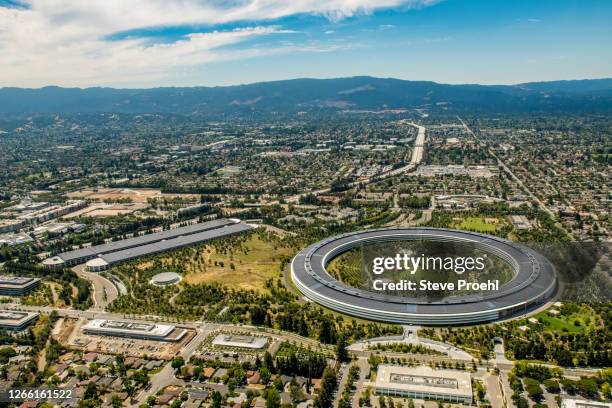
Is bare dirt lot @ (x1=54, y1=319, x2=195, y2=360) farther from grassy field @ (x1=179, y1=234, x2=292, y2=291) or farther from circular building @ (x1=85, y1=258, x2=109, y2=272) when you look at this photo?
circular building @ (x1=85, y1=258, x2=109, y2=272)

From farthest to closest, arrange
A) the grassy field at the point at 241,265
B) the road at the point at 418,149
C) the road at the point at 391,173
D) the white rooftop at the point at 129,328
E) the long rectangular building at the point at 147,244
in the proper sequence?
1. the road at the point at 418,149
2. the road at the point at 391,173
3. the long rectangular building at the point at 147,244
4. the grassy field at the point at 241,265
5. the white rooftop at the point at 129,328

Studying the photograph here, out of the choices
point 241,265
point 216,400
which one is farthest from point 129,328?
point 241,265

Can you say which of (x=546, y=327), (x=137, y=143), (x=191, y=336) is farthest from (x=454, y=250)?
(x=137, y=143)

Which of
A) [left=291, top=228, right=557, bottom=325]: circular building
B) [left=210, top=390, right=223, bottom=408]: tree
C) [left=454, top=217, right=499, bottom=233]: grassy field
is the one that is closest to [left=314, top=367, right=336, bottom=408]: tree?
A: [left=210, top=390, right=223, bottom=408]: tree

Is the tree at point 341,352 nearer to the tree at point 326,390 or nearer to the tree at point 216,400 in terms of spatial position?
the tree at point 326,390

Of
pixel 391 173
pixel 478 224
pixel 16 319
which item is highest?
pixel 391 173

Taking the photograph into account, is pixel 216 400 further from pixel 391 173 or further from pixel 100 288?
pixel 391 173

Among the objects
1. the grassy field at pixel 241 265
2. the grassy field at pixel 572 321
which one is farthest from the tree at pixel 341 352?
the grassy field at pixel 572 321
